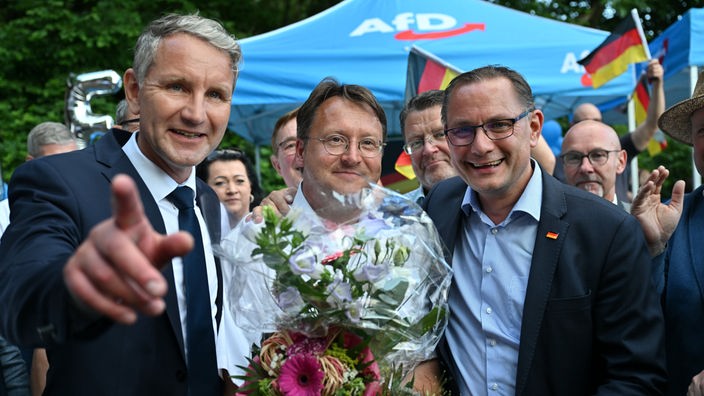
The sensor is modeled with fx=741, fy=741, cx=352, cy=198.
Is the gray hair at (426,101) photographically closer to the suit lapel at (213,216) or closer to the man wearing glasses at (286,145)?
the man wearing glasses at (286,145)

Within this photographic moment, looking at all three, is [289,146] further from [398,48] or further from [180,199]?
[398,48]

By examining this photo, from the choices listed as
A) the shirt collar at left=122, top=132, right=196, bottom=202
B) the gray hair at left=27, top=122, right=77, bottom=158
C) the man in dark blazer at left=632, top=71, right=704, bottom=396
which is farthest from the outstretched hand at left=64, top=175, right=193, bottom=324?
the gray hair at left=27, top=122, right=77, bottom=158

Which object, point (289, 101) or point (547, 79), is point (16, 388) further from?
point (547, 79)

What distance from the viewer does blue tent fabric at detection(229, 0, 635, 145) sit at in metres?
7.58

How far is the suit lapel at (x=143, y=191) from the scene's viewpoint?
2.17m

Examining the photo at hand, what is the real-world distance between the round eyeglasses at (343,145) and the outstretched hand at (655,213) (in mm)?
1035

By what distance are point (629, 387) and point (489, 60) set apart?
567 centimetres

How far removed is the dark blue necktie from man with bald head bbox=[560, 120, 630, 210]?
300 centimetres

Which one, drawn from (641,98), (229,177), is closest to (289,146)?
(229,177)

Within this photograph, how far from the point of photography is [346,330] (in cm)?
205

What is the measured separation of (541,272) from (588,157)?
2289 mm

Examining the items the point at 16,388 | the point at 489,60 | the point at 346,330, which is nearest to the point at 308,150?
the point at 346,330

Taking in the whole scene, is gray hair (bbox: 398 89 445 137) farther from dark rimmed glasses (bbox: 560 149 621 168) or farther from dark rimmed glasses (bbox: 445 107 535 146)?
dark rimmed glasses (bbox: 445 107 535 146)

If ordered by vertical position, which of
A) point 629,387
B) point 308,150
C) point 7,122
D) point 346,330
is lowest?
point 7,122
